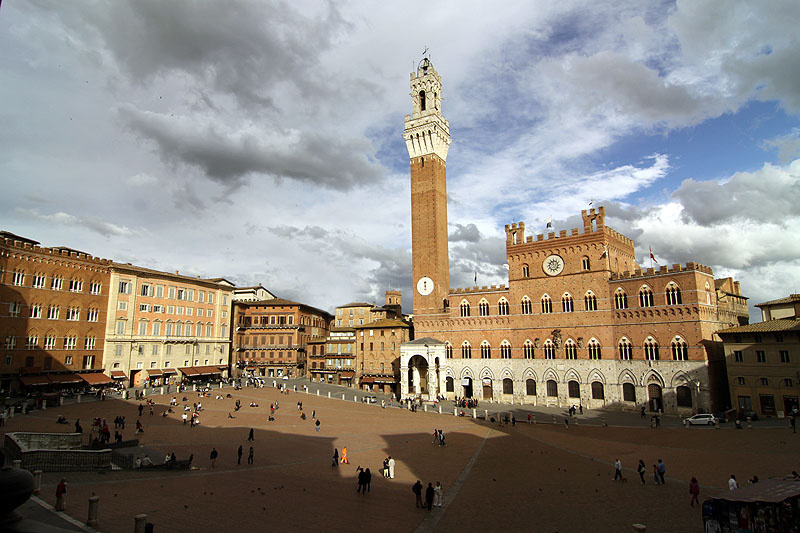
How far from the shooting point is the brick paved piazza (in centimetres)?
1975

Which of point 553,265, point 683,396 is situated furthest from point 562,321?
point 683,396

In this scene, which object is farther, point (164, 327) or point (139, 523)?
point (164, 327)

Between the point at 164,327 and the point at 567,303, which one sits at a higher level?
the point at 567,303

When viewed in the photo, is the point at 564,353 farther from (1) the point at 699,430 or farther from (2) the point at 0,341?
(2) the point at 0,341

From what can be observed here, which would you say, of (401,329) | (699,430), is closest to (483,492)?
(699,430)

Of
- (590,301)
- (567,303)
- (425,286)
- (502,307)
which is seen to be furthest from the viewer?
(425,286)

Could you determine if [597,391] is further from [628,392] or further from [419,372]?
[419,372]

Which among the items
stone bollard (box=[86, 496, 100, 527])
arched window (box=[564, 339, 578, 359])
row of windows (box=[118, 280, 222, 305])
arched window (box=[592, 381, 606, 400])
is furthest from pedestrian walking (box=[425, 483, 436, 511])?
row of windows (box=[118, 280, 222, 305])

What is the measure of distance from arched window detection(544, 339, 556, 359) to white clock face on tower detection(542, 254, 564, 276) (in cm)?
816

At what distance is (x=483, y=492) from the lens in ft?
79.4

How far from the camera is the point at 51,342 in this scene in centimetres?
5294

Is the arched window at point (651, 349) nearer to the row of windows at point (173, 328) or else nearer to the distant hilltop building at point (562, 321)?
the distant hilltop building at point (562, 321)

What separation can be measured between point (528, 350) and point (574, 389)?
6.76m

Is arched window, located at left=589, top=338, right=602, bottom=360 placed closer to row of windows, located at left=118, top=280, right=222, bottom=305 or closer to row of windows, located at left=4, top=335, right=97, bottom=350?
row of windows, located at left=118, top=280, right=222, bottom=305
